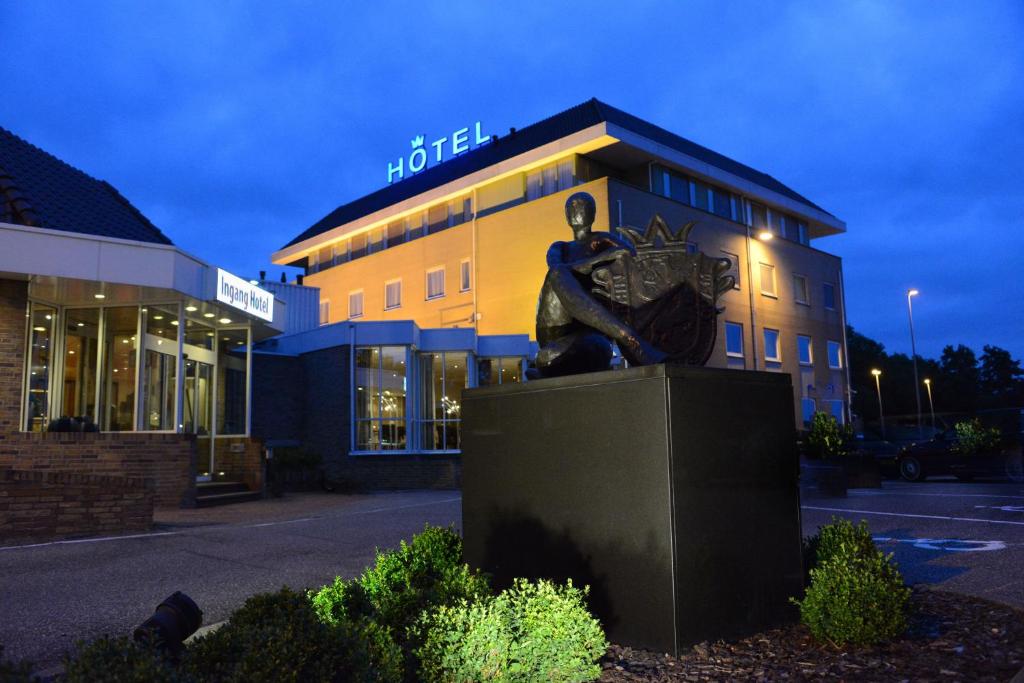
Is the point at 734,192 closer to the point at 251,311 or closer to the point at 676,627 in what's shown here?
the point at 251,311

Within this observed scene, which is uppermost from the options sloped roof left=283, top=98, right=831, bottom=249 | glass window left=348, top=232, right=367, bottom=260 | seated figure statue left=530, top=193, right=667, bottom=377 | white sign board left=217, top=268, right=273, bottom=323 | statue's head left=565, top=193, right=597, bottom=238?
sloped roof left=283, top=98, right=831, bottom=249

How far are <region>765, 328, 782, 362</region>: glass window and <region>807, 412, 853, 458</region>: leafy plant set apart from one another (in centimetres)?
2259

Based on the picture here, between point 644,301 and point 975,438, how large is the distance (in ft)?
61.7

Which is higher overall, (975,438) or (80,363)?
(80,363)

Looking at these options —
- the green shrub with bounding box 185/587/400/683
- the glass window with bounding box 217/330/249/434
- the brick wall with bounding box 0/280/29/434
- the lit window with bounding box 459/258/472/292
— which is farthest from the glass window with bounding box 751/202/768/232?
the green shrub with bounding box 185/587/400/683

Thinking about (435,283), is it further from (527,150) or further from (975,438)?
(975,438)

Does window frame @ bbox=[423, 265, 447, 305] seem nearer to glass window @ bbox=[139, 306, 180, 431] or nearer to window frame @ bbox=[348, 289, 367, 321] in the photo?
window frame @ bbox=[348, 289, 367, 321]

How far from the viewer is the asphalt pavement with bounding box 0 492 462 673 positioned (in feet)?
20.5

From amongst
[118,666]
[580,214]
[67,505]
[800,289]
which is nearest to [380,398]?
[67,505]

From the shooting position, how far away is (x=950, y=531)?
33.5 feet

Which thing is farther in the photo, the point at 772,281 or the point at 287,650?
the point at 772,281

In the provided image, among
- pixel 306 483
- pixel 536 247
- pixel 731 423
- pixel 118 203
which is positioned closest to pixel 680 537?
pixel 731 423

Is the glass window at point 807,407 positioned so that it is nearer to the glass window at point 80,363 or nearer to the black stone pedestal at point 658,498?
the glass window at point 80,363

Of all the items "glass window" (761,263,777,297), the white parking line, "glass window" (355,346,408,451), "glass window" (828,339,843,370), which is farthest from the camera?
"glass window" (828,339,843,370)
